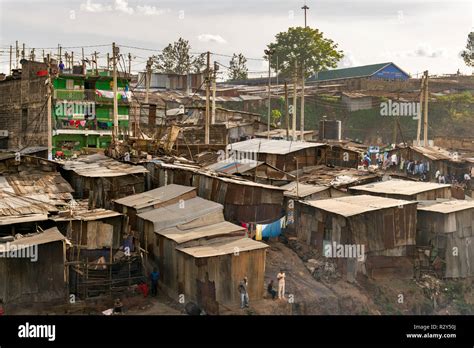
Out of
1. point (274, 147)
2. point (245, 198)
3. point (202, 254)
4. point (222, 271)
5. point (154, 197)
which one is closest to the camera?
point (222, 271)

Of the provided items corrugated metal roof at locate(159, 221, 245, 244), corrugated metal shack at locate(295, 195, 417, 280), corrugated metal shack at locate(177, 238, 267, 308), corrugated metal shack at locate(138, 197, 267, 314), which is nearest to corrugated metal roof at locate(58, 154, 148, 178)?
corrugated metal shack at locate(138, 197, 267, 314)

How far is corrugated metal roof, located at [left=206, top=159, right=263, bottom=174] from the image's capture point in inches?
1074

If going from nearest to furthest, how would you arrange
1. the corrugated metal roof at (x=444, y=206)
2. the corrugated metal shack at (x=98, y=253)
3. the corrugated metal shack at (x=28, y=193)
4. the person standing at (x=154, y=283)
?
the corrugated metal shack at (x=98, y=253)
the person standing at (x=154, y=283)
the corrugated metal shack at (x=28, y=193)
the corrugated metal roof at (x=444, y=206)

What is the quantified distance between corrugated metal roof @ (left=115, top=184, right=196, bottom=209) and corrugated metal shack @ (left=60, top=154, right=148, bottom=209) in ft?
4.47

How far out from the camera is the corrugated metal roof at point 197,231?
17.6m

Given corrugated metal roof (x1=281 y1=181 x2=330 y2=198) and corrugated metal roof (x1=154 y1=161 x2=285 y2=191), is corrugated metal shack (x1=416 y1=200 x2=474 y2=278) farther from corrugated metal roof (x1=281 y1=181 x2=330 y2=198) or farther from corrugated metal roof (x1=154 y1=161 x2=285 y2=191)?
corrugated metal roof (x1=154 y1=161 x2=285 y2=191)

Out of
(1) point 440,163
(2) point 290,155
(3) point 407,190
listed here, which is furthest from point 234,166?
(1) point 440,163

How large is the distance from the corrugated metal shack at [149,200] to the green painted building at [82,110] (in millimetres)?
20085

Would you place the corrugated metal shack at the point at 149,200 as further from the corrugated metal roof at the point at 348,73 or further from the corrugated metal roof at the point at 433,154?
the corrugated metal roof at the point at 348,73

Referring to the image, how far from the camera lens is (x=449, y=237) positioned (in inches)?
814

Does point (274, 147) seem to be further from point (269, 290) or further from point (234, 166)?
point (269, 290)

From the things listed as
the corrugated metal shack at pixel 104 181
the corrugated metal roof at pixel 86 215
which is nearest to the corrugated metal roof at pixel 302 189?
the corrugated metal shack at pixel 104 181

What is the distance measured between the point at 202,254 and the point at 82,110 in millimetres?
30524

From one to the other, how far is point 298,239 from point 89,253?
910cm
